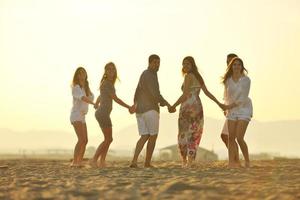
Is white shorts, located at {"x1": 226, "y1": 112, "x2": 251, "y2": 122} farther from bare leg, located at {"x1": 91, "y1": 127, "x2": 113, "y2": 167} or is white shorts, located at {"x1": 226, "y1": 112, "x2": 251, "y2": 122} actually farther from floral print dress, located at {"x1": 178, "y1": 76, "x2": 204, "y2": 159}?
bare leg, located at {"x1": 91, "y1": 127, "x2": 113, "y2": 167}

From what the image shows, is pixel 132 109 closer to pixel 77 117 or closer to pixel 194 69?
pixel 77 117

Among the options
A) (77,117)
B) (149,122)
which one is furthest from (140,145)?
(77,117)

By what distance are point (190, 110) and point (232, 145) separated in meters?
1.04

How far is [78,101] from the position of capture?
11672mm

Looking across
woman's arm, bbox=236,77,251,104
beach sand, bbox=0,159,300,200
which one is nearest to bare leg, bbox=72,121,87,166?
beach sand, bbox=0,159,300,200

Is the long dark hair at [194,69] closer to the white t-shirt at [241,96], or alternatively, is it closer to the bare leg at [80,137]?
the white t-shirt at [241,96]

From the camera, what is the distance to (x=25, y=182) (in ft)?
26.2

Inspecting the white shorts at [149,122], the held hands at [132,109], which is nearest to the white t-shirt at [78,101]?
the held hands at [132,109]

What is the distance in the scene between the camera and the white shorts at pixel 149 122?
11.0 m

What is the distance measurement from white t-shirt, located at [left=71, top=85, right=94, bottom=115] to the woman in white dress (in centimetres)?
286

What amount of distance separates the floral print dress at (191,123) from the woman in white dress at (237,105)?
2.06 feet

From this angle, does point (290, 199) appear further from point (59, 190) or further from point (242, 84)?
point (242, 84)

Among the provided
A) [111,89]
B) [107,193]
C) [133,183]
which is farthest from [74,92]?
[107,193]

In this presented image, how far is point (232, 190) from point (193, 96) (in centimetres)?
453
